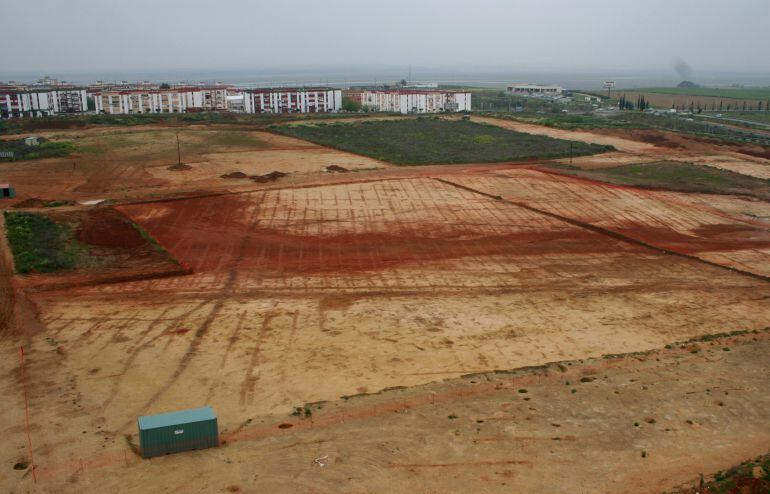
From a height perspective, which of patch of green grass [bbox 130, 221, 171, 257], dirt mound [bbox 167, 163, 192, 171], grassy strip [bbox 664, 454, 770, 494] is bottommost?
grassy strip [bbox 664, 454, 770, 494]

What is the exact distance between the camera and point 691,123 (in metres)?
93.1

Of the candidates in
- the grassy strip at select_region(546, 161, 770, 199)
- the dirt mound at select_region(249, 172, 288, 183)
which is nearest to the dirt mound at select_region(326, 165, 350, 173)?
the dirt mound at select_region(249, 172, 288, 183)

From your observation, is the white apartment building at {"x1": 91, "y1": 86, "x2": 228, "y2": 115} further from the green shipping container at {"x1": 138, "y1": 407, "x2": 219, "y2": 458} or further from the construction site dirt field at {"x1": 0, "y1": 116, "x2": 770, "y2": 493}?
the green shipping container at {"x1": 138, "y1": 407, "x2": 219, "y2": 458}

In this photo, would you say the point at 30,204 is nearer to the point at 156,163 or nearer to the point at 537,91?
the point at 156,163

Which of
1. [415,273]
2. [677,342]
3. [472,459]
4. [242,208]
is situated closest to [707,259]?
[677,342]

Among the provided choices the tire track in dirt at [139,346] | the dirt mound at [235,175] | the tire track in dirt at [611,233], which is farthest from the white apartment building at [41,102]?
the tire track in dirt at [139,346]

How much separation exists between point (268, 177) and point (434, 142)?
88.2ft

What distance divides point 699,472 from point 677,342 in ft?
29.6

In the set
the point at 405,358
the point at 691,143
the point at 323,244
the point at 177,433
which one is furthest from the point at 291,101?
the point at 177,433

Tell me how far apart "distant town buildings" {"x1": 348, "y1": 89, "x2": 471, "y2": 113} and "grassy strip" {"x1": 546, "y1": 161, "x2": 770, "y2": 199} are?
7033 centimetres

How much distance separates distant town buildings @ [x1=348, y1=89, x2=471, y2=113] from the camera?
12688 cm

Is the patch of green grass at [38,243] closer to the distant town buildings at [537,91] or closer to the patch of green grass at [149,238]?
the patch of green grass at [149,238]

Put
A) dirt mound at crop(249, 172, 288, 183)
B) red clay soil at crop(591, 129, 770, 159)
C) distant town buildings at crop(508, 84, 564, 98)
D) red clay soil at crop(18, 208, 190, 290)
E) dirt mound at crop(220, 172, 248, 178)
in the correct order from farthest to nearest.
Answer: distant town buildings at crop(508, 84, 564, 98)
red clay soil at crop(591, 129, 770, 159)
dirt mound at crop(220, 172, 248, 178)
dirt mound at crop(249, 172, 288, 183)
red clay soil at crop(18, 208, 190, 290)

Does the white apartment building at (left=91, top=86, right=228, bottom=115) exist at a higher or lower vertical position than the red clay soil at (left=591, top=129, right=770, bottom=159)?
higher
